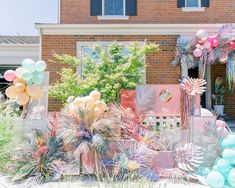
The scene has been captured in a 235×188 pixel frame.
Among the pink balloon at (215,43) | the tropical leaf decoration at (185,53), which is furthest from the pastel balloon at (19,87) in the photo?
the pink balloon at (215,43)

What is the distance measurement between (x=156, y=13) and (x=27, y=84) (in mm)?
8268

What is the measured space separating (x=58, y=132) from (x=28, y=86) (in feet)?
4.66

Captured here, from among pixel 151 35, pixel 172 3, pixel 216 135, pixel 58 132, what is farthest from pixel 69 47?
pixel 216 135

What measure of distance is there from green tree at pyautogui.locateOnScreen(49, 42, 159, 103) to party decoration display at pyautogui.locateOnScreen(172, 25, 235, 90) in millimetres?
1153

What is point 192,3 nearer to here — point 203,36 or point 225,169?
point 203,36

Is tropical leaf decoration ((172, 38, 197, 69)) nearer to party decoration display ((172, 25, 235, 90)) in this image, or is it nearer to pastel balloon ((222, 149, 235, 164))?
party decoration display ((172, 25, 235, 90))

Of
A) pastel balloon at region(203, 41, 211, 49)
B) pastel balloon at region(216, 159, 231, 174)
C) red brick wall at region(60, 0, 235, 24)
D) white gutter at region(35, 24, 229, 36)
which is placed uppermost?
red brick wall at region(60, 0, 235, 24)

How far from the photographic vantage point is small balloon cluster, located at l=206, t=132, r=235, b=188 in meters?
5.93

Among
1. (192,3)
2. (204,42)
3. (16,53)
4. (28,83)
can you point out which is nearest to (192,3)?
(192,3)

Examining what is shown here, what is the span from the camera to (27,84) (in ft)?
24.5

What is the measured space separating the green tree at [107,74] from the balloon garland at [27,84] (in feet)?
11.1

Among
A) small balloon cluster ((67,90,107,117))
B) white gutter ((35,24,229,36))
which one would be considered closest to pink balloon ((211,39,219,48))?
white gutter ((35,24,229,36))

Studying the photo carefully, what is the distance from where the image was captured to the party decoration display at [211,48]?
11.5 metres

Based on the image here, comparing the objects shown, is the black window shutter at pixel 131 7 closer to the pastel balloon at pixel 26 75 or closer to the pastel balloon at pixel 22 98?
the pastel balloon at pixel 26 75
